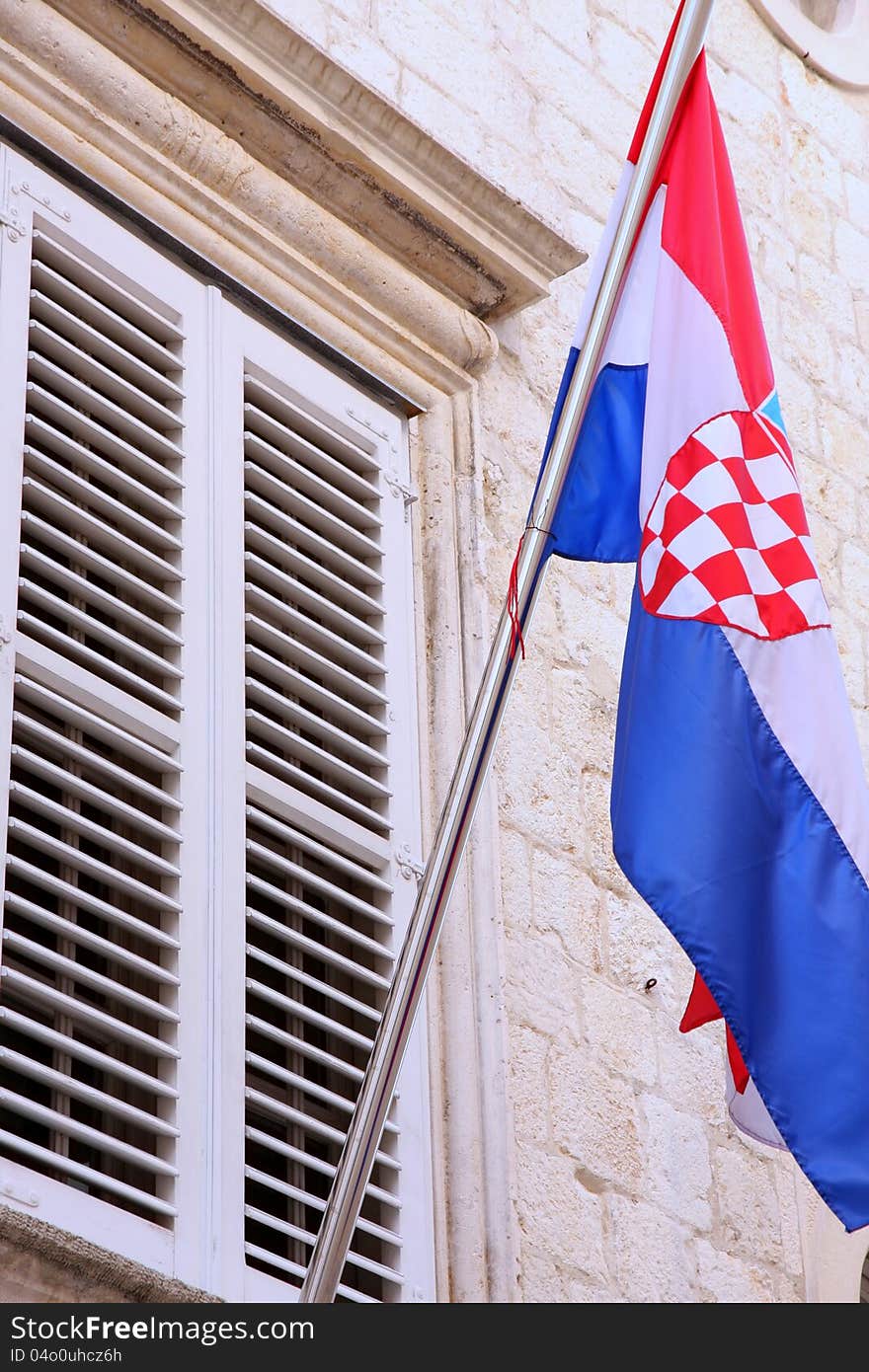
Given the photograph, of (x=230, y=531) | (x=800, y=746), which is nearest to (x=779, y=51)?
(x=230, y=531)

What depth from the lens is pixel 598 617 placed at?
5129 millimetres

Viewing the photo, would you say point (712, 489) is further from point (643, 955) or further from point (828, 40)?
point (828, 40)

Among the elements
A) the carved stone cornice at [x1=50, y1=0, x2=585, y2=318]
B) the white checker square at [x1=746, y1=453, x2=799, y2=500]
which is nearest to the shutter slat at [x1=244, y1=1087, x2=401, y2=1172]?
the white checker square at [x1=746, y1=453, x2=799, y2=500]

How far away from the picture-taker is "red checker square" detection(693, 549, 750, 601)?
Result: 352 cm

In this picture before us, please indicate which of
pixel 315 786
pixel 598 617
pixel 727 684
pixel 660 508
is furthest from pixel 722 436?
pixel 598 617

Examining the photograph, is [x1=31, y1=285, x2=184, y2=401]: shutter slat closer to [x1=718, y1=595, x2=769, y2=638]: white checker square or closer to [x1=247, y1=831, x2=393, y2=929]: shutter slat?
[x1=247, y1=831, x2=393, y2=929]: shutter slat

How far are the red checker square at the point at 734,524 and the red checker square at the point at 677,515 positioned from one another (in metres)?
0.03

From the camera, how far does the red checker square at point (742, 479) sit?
3.63 metres

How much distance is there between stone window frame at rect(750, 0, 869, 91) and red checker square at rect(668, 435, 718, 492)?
11.4 ft

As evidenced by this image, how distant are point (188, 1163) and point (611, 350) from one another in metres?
1.34

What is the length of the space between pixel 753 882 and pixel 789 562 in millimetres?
528

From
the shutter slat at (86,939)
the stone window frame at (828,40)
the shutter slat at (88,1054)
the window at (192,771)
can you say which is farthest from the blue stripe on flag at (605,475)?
the stone window frame at (828,40)
